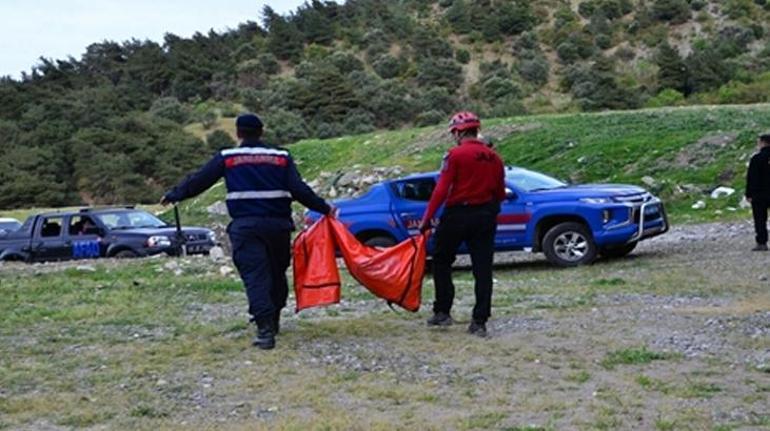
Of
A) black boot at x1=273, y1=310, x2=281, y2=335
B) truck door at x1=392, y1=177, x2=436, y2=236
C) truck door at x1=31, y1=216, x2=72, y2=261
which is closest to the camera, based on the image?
black boot at x1=273, y1=310, x2=281, y2=335

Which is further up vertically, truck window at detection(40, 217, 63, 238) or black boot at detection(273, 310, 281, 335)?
black boot at detection(273, 310, 281, 335)

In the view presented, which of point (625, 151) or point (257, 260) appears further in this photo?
point (625, 151)

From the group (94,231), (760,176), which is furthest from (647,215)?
(94,231)

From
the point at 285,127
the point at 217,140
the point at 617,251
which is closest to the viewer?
the point at 617,251

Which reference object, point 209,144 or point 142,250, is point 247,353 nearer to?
point 142,250

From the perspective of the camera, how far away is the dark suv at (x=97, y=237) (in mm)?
21062

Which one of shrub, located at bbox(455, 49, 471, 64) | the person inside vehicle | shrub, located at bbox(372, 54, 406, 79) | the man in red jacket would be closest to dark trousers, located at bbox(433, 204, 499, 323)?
the man in red jacket

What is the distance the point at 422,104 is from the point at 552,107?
10049mm

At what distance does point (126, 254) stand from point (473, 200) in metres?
13.5

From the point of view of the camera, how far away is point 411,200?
655 inches

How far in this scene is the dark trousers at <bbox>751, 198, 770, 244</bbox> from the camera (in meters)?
15.9

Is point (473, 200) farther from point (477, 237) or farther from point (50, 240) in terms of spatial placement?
point (50, 240)

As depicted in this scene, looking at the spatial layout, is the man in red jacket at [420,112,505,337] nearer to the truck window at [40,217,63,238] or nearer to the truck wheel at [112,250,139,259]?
the truck wheel at [112,250,139,259]

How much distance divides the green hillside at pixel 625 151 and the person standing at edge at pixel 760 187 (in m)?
5.96
